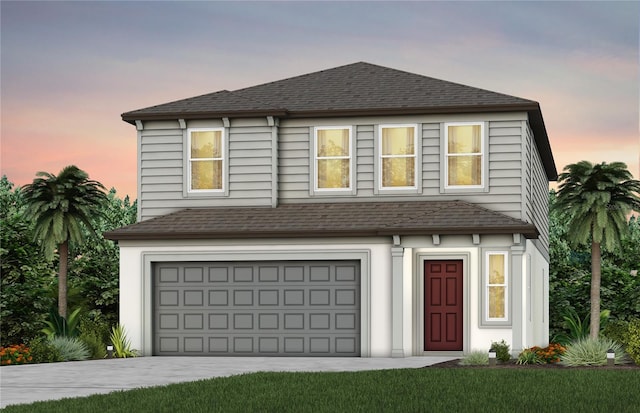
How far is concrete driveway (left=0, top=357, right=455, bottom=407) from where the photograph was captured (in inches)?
690

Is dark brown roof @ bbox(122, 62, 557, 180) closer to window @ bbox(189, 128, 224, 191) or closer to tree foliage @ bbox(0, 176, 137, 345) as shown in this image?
window @ bbox(189, 128, 224, 191)

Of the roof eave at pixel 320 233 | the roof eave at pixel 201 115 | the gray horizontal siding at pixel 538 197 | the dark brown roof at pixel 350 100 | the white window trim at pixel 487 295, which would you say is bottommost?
the white window trim at pixel 487 295

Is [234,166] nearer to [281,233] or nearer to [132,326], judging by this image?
[281,233]

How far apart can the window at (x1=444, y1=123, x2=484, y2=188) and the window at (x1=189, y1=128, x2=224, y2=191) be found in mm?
6017

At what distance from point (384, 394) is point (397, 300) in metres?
9.13

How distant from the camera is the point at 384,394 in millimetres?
16094

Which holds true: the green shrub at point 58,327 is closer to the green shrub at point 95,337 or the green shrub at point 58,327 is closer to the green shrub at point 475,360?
the green shrub at point 95,337

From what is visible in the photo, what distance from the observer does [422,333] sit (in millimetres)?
25531

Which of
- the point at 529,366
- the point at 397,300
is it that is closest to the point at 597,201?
the point at 397,300

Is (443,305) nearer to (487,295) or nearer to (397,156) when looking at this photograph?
(487,295)

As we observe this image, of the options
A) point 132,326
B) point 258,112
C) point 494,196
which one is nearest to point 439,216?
point 494,196

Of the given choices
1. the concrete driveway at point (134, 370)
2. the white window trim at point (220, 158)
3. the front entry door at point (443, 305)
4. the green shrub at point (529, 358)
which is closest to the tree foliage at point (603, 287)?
the front entry door at point (443, 305)

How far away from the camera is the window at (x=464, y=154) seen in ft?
87.7

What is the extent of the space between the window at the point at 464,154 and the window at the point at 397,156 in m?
0.90
